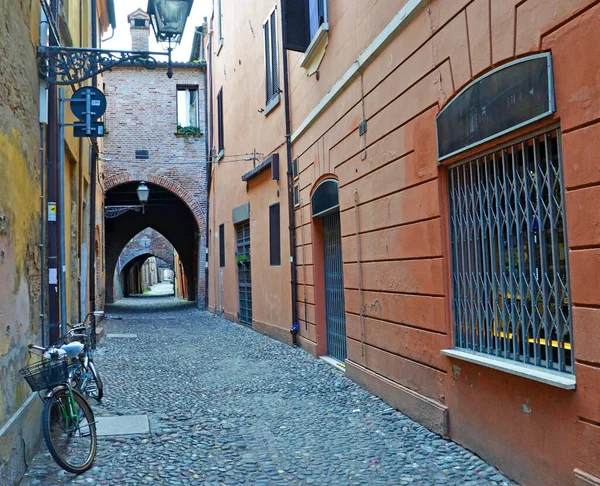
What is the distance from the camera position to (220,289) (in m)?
16.8

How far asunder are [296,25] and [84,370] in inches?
213

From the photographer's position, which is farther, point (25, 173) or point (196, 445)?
point (196, 445)

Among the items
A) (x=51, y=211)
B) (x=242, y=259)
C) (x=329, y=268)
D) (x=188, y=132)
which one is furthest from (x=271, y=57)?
(x=188, y=132)

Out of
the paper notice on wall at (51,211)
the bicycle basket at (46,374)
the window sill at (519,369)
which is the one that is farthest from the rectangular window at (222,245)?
the window sill at (519,369)

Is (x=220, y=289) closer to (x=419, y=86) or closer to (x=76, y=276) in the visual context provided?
(x=76, y=276)

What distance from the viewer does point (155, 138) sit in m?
19.2

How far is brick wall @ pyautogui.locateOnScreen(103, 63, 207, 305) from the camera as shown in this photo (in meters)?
18.9

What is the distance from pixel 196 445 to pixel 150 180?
15.3m

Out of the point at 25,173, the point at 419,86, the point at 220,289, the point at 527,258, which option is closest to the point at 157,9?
the point at 25,173

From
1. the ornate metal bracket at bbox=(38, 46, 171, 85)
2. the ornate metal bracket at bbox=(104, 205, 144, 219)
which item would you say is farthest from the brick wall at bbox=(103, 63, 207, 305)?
the ornate metal bracket at bbox=(38, 46, 171, 85)

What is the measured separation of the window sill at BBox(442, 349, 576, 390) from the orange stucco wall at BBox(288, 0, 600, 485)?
0.08 meters

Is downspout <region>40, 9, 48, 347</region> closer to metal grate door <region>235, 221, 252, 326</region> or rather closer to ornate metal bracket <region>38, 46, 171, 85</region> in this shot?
ornate metal bracket <region>38, 46, 171, 85</region>

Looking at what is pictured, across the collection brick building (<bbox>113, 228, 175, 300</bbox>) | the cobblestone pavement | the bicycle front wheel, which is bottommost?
the cobblestone pavement

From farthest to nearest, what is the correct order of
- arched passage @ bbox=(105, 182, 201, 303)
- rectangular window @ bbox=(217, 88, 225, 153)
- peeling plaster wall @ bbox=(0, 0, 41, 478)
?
1. arched passage @ bbox=(105, 182, 201, 303)
2. rectangular window @ bbox=(217, 88, 225, 153)
3. peeling plaster wall @ bbox=(0, 0, 41, 478)
